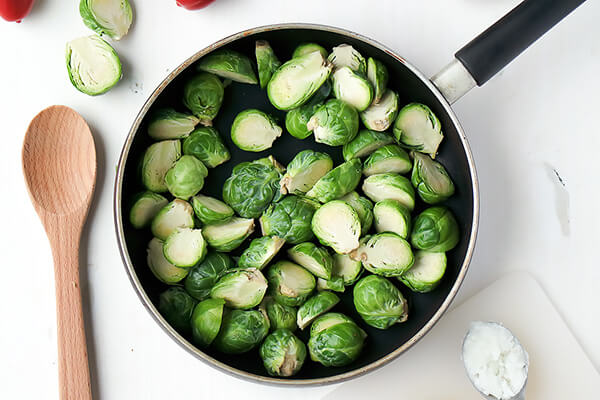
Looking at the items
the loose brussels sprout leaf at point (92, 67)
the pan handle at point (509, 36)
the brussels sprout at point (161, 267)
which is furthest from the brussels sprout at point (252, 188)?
the pan handle at point (509, 36)

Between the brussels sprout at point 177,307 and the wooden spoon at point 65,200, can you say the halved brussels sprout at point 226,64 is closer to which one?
the wooden spoon at point 65,200

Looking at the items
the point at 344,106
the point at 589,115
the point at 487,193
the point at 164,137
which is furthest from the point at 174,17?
the point at 589,115

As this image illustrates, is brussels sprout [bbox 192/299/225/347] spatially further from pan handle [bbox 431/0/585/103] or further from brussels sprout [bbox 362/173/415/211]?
pan handle [bbox 431/0/585/103]

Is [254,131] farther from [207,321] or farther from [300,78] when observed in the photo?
[207,321]

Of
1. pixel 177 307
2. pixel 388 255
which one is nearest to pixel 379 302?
pixel 388 255

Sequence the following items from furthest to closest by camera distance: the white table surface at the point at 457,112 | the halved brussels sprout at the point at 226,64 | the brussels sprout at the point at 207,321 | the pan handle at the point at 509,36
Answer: the white table surface at the point at 457,112, the halved brussels sprout at the point at 226,64, the brussels sprout at the point at 207,321, the pan handle at the point at 509,36

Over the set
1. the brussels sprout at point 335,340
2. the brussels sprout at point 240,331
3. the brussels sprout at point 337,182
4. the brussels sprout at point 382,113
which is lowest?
the brussels sprout at point 335,340

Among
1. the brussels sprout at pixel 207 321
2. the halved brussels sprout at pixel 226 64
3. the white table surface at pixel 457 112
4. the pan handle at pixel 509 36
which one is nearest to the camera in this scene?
the pan handle at pixel 509 36
